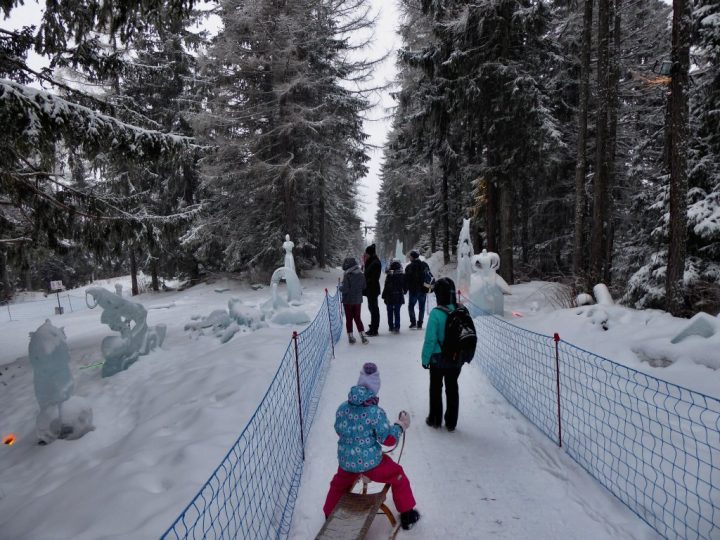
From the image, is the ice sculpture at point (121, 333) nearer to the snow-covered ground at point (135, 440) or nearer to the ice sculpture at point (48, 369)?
the snow-covered ground at point (135, 440)

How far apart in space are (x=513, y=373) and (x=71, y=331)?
15590mm

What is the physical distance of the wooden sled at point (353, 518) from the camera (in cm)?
249

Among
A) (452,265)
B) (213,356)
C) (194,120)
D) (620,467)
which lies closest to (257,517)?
(620,467)

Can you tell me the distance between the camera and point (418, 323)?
923 cm

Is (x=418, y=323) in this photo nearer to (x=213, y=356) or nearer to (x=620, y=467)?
(x=213, y=356)

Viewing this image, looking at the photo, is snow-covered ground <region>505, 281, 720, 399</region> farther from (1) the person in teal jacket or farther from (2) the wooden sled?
(2) the wooden sled

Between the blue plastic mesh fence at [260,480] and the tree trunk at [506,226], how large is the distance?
32.2 ft

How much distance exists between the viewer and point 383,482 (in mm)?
2918

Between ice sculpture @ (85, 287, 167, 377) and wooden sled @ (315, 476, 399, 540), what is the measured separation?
659cm

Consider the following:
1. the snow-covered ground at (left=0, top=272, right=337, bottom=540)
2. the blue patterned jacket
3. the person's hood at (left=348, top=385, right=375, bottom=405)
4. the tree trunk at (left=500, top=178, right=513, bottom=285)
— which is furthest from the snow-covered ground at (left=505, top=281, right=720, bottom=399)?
the tree trunk at (left=500, top=178, right=513, bottom=285)

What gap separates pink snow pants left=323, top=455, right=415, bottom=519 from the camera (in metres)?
2.89

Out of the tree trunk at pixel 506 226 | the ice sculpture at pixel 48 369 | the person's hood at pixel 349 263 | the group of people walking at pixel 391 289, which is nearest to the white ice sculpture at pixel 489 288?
the group of people walking at pixel 391 289

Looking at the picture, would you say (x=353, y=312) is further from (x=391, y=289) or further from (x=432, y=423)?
(x=432, y=423)

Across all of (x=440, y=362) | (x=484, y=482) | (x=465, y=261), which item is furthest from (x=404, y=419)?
(x=465, y=261)
